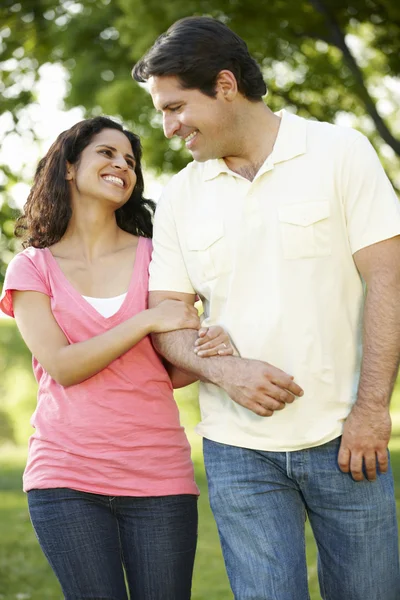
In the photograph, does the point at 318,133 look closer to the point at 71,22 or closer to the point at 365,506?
the point at 365,506

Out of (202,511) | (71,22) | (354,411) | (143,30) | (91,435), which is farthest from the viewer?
(71,22)

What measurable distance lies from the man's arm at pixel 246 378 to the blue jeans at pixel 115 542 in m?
0.49

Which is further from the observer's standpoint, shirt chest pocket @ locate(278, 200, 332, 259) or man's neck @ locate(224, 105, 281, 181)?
man's neck @ locate(224, 105, 281, 181)

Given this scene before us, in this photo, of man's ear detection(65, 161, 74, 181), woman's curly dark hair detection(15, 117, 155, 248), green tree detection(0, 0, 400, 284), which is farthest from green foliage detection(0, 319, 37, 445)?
man's ear detection(65, 161, 74, 181)

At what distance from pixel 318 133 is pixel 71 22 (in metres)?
7.78

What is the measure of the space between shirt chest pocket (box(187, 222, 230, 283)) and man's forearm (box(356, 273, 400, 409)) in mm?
502

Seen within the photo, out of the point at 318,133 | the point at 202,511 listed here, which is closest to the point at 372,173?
the point at 318,133

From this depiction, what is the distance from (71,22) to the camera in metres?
10.8

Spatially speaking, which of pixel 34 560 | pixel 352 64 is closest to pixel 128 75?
pixel 352 64

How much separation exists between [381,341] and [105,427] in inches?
38.5

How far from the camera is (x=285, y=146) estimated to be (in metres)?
3.52

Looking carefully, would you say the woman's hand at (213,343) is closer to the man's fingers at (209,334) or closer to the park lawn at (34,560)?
the man's fingers at (209,334)

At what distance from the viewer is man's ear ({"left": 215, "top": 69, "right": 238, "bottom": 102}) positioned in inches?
141

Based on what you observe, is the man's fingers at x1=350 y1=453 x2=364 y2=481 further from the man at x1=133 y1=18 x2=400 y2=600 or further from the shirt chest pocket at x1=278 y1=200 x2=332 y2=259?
Result: the shirt chest pocket at x1=278 y1=200 x2=332 y2=259
